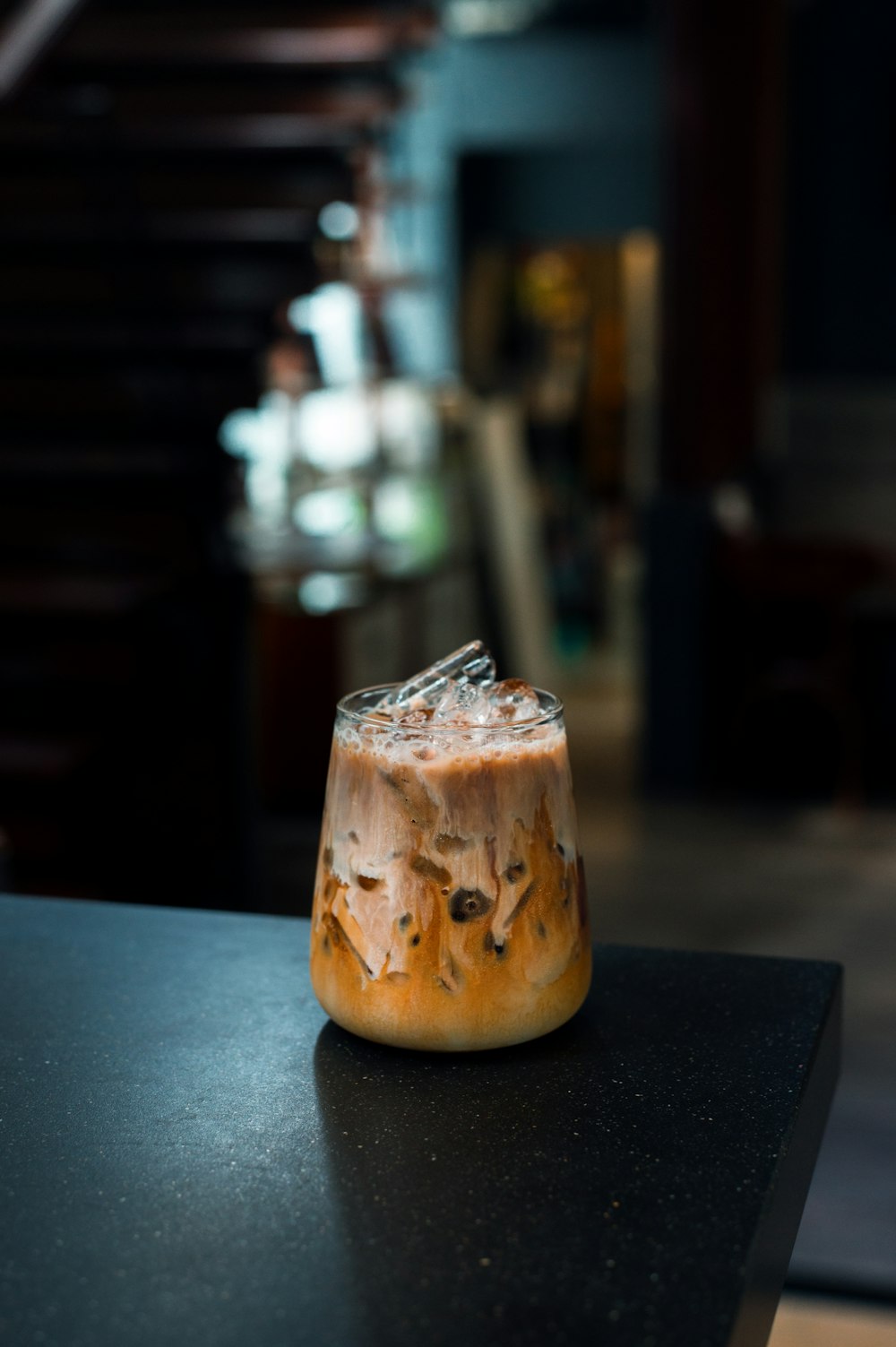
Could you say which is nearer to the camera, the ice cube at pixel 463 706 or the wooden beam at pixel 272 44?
the ice cube at pixel 463 706

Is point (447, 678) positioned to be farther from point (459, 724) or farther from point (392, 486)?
point (392, 486)

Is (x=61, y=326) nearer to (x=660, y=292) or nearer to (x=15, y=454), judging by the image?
(x=15, y=454)

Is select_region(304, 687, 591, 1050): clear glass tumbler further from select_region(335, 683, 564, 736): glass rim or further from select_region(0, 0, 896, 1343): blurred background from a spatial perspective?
select_region(0, 0, 896, 1343): blurred background

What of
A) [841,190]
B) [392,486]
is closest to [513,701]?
[841,190]

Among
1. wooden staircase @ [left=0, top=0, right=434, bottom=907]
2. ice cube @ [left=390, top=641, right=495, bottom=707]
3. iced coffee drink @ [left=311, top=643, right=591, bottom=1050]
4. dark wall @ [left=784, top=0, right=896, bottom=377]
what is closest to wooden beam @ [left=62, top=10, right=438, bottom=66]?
wooden staircase @ [left=0, top=0, right=434, bottom=907]

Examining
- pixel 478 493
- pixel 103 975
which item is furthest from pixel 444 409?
pixel 103 975

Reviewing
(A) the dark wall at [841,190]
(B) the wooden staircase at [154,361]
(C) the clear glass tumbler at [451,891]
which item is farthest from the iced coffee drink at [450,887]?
(A) the dark wall at [841,190]

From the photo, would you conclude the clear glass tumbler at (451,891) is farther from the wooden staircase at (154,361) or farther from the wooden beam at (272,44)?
the wooden beam at (272,44)
